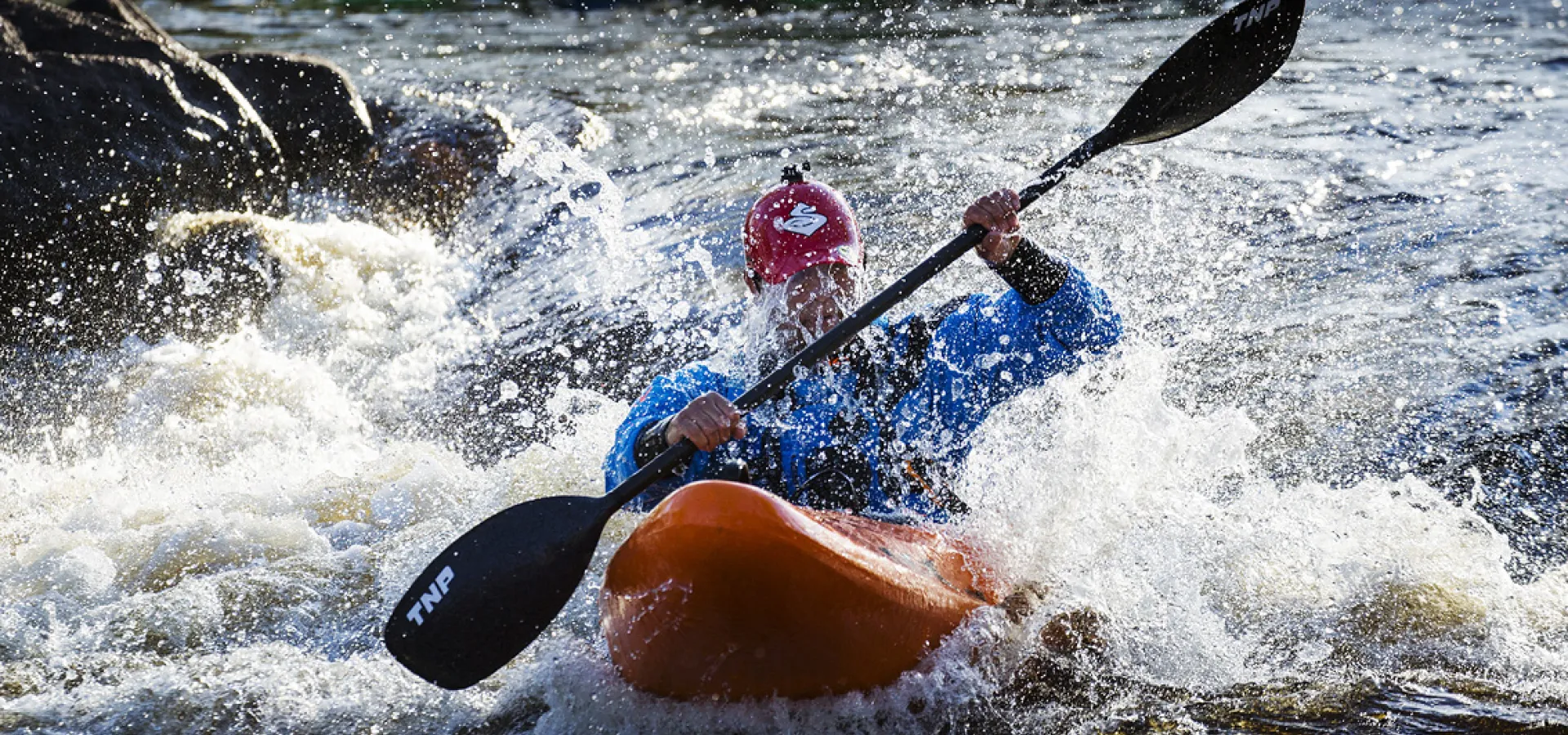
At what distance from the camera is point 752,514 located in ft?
9.78

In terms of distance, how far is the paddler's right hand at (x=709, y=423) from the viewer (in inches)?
134

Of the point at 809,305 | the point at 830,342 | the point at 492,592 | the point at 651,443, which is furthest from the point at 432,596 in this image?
the point at 809,305

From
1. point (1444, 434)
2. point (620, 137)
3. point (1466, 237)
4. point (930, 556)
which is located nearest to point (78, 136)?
point (620, 137)

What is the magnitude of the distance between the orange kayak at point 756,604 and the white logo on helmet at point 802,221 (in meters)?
1.08

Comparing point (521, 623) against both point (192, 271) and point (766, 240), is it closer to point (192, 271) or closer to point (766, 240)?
point (766, 240)

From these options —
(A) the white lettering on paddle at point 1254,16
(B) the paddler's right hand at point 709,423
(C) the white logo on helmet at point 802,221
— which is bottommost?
(B) the paddler's right hand at point 709,423

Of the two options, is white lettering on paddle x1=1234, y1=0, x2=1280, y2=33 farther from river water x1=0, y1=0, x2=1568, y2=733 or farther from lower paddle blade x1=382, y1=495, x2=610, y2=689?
lower paddle blade x1=382, y1=495, x2=610, y2=689

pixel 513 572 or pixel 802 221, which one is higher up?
pixel 802 221

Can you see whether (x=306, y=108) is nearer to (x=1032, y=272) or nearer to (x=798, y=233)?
(x=798, y=233)

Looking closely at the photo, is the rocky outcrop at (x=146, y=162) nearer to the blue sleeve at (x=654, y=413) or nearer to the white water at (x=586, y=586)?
Result: the white water at (x=586, y=586)

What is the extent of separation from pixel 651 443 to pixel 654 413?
340 millimetres

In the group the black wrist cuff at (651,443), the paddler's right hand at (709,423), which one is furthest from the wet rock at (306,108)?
the paddler's right hand at (709,423)

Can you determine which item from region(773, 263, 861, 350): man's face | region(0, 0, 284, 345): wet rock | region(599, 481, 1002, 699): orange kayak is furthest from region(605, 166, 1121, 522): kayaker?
region(0, 0, 284, 345): wet rock

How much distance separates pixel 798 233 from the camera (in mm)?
4172
